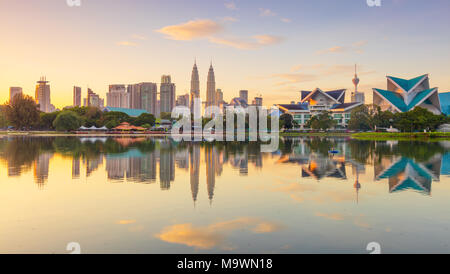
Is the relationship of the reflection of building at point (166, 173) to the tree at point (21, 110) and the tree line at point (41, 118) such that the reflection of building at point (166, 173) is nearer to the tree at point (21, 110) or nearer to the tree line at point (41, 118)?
the tree line at point (41, 118)

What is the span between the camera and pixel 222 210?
10117 mm

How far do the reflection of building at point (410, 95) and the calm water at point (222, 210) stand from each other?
84.8 metres

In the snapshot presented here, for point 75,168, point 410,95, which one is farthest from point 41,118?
point 410,95

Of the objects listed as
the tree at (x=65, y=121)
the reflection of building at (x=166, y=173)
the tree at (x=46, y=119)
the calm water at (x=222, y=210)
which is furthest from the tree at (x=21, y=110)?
the reflection of building at (x=166, y=173)

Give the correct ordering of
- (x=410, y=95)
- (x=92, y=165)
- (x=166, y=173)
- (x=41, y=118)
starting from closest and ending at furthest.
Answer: (x=166, y=173) → (x=92, y=165) → (x=41, y=118) → (x=410, y=95)

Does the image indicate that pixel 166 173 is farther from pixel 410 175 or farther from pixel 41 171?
pixel 410 175

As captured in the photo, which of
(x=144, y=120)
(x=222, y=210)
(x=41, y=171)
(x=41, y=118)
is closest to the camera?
(x=222, y=210)

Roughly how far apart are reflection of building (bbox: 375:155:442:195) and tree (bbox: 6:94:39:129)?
8678 cm

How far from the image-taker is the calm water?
734 centimetres

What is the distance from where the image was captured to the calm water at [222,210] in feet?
24.1

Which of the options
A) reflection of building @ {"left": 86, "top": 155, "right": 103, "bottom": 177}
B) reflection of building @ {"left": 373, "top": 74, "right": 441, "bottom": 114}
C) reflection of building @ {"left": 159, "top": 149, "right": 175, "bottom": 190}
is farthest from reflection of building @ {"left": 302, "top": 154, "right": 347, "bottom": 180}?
reflection of building @ {"left": 373, "top": 74, "right": 441, "bottom": 114}

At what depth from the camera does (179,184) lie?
1427 cm

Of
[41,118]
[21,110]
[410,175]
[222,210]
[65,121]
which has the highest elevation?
[21,110]

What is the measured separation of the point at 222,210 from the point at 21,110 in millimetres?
88819
